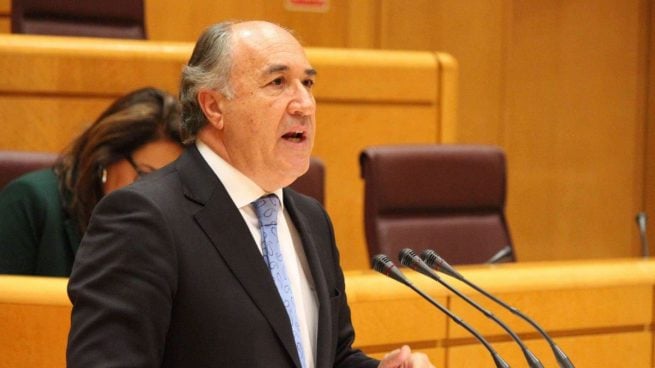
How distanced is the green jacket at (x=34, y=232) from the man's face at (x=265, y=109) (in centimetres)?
79

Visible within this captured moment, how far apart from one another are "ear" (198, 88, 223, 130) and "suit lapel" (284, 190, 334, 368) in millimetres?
145

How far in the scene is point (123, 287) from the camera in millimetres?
964

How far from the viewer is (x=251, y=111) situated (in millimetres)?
1089

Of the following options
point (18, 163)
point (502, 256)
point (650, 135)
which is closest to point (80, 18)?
point (18, 163)

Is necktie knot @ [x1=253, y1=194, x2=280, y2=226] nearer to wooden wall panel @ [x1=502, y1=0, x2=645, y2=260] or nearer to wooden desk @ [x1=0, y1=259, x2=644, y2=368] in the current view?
wooden desk @ [x1=0, y1=259, x2=644, y2=368]

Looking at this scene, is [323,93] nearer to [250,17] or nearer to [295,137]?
[250,17]

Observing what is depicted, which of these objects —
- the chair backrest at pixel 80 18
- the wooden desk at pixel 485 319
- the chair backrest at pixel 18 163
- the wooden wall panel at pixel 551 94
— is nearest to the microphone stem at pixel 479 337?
the wooden desk at pixel 485 319

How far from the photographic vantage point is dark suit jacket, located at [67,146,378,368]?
0.96 meters

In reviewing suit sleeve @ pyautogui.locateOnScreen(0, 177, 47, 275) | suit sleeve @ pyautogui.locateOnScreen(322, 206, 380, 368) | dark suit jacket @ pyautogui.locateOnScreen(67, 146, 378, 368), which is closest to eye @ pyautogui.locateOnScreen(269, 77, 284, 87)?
dark suit jacket @ pyautogui.locateOnScreen(67, 146, 378, 368)

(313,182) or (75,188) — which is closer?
(75,188)

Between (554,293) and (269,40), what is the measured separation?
0.83 meters

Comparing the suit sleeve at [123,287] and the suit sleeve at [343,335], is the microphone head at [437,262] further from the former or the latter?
the suit sleeve at [123,287]

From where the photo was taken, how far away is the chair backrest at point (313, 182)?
6.92ft

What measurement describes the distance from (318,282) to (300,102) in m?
0.20
